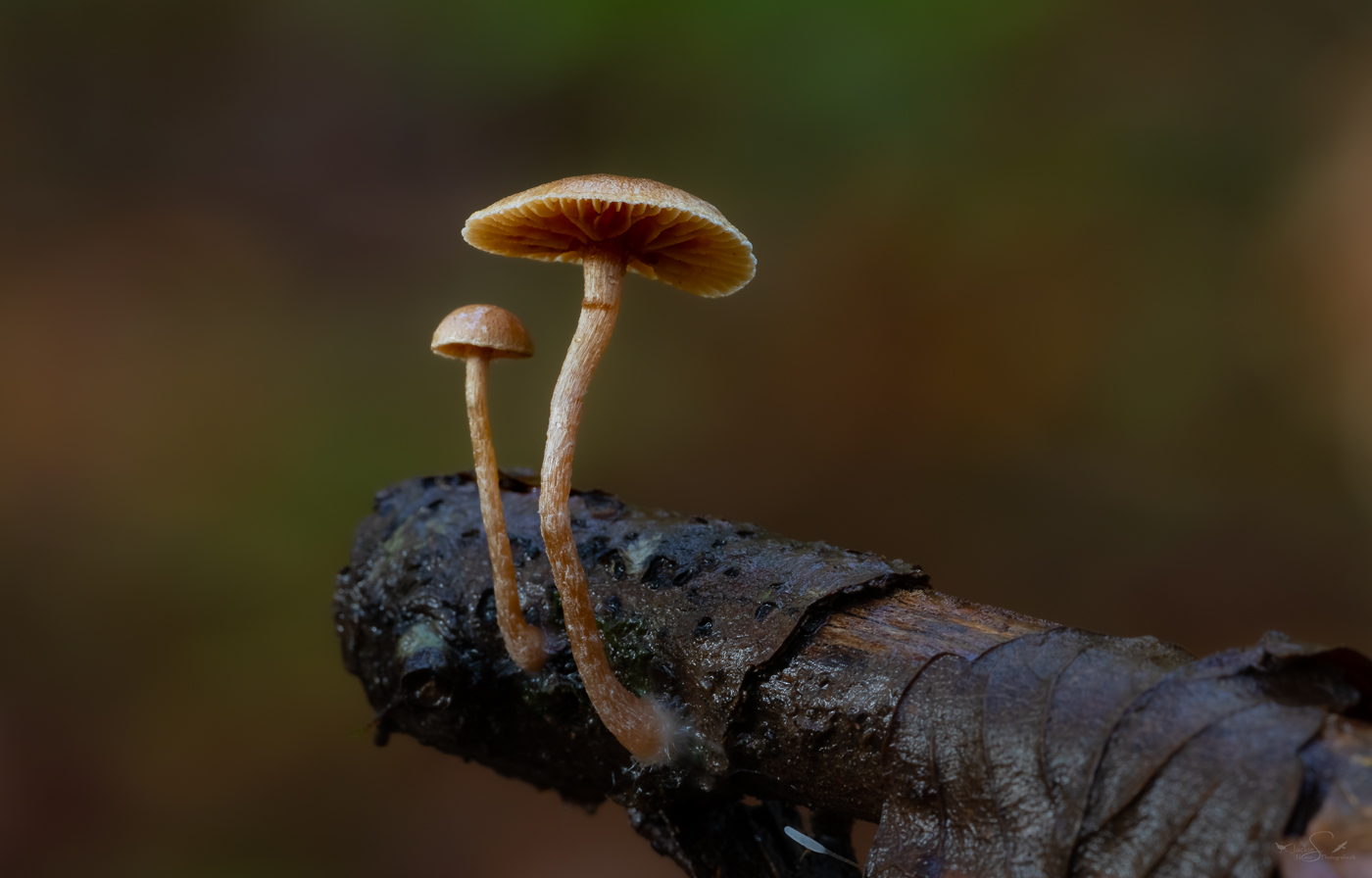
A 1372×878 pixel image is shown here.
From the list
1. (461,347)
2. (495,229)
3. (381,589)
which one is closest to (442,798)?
(381,589)

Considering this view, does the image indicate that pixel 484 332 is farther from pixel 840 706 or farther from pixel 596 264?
pixel 840 706

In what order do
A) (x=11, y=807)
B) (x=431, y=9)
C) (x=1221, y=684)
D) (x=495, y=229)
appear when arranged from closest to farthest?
1. (x=1221, y=684)
2. (x=495, y=229)
3. (x=11, y=807)
4. (x=431, y=9)

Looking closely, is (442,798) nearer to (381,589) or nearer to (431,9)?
(381,589)

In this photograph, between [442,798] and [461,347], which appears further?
[442,798]

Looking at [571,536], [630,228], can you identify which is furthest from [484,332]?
[571,536]
